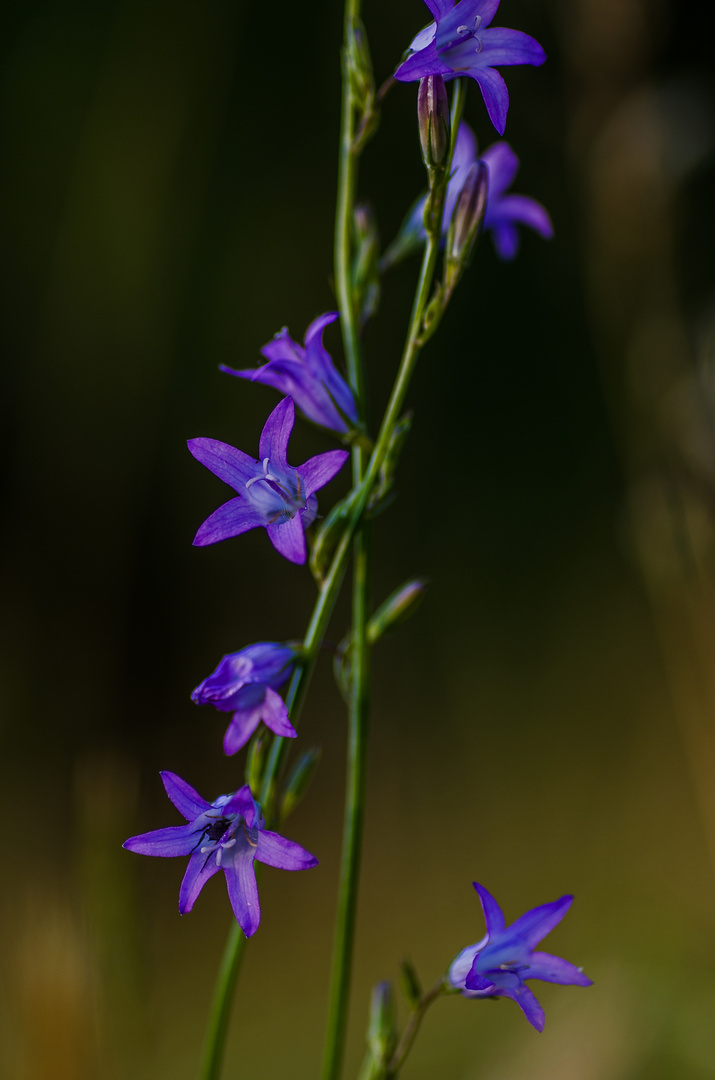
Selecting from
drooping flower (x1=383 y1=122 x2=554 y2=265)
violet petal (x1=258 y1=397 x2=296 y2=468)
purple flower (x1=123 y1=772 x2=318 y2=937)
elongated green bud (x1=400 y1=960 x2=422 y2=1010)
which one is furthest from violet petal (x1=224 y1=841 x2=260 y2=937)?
drooping flower (x1=383 y1=122 x2=554 y2=265)

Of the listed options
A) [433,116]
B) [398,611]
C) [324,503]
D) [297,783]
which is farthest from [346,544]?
[324,503]

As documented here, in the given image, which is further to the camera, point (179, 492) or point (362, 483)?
point (179, 492)

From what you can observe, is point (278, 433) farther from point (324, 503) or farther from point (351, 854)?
point (324, 503)

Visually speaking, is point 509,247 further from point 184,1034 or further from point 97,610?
point 184,1034

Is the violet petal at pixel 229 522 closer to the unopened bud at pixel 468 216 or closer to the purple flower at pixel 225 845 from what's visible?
the purple flower at pixel 225 845

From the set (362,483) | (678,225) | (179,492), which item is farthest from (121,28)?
(362,483)

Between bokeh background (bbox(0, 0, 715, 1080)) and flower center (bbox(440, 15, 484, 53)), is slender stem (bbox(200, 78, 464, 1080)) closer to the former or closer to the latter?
flower center (bbox(440, 15, 484, 53))
